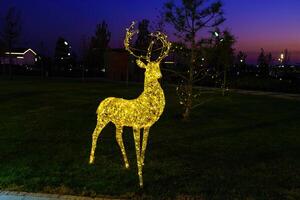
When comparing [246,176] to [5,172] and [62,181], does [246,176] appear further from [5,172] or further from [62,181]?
[5,172]

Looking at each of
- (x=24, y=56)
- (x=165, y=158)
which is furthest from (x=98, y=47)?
(x=165, y=158)

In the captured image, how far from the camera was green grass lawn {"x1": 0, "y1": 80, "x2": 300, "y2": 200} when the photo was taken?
6.89 meters

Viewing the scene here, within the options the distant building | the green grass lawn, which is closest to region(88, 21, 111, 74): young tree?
the distant building

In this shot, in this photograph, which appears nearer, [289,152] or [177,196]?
[177,196]

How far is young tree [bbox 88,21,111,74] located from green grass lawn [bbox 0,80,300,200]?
4786 centimetres

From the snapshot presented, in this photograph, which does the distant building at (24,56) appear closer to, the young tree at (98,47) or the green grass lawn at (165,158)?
the young tree at (98,47)

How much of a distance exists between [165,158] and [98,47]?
5775 centimetres

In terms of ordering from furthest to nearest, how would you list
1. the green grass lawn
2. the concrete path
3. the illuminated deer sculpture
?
the illuminated deer sculpture, the green grass lawn, the concrete path

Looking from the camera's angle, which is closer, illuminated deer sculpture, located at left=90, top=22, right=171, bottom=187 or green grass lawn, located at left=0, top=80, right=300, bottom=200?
green grass lawn, located at left=0, top=80, right=300, bottom=200

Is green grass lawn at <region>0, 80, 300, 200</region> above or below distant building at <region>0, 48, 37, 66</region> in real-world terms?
below

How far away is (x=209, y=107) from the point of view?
19.4 metres

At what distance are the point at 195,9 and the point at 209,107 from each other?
5481mm

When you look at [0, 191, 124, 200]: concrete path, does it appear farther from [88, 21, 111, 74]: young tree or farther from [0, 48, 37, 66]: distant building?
[0, 48, 37, 66]: distant building

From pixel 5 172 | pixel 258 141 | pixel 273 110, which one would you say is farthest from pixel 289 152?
pixel 273 110
